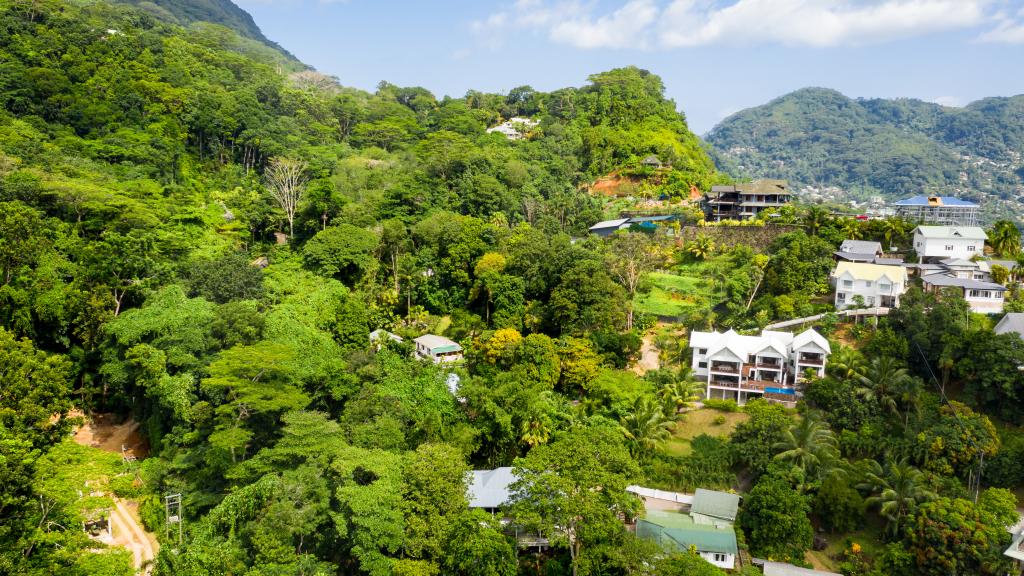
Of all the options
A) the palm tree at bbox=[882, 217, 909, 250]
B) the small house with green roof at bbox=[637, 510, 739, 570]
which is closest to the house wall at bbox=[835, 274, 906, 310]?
the palm tree at bbox=[882, 217, 909, 250]

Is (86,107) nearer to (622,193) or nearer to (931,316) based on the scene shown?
(622,193)

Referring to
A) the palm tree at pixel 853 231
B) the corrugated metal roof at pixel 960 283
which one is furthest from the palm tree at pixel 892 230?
the corrugated metal roof at pixel 960 283

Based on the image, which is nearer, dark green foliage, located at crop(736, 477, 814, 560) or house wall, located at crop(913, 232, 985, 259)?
dark green foliage, located at crop(736, 477, 814, 560)

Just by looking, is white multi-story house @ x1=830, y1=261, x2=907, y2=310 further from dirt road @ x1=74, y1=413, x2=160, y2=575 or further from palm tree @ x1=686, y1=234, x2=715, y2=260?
dirt road @ x1=74, y1=413, x2=160, y2=575

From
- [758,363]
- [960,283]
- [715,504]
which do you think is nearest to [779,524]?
[715,504]

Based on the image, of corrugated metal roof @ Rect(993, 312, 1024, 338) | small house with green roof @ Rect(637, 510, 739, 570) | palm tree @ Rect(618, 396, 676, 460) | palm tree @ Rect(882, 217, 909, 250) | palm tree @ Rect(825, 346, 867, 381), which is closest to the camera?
small house with green roof @ Rect(637, 510, 739, 570)
